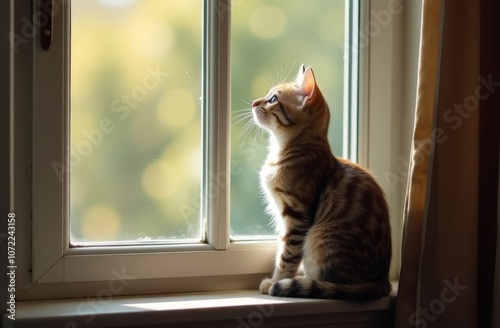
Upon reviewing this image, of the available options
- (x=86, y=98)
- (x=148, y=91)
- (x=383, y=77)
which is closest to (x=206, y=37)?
(x=148, y=91)

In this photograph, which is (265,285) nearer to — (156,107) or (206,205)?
(206,205)

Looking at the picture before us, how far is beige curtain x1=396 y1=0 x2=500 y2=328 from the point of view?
1.40m

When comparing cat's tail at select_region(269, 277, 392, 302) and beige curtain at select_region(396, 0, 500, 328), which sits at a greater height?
beige curtain at select_region(396, 0, 500, 328)

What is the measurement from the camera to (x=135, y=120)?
1578 millimetres

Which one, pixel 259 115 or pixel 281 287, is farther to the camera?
pixel 259 115

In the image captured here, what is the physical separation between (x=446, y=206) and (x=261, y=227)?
0.53m
